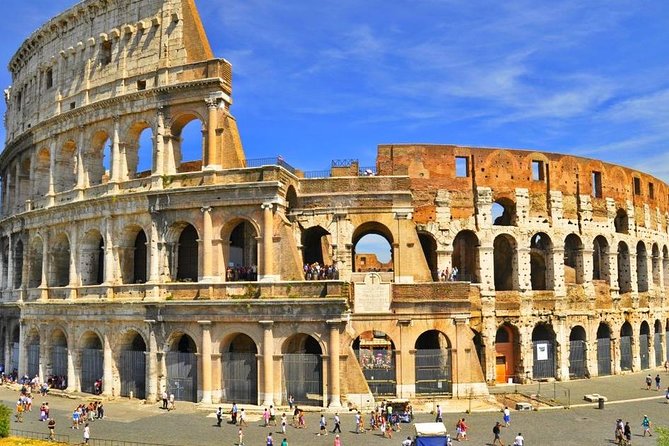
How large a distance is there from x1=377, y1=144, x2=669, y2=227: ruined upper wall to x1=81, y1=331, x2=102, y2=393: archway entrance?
60.4ft

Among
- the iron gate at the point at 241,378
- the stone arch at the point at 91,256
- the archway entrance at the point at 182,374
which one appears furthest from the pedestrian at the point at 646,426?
the stone arch at the point at 91,256

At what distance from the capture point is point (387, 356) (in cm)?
3866

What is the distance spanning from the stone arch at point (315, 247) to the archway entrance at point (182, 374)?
861 cm

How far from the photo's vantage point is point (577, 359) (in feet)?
124

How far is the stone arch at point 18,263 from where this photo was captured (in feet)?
131

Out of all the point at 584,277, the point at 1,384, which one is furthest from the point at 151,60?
the point at 584,277

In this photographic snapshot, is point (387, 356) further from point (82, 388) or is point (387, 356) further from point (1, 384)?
point (1, 384)

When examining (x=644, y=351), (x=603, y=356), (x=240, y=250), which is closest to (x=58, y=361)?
(x=240, y=250)

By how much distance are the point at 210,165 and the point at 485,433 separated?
58.3 ft

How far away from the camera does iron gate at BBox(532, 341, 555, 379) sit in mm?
36531

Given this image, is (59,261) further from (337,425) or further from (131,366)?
(337,425)

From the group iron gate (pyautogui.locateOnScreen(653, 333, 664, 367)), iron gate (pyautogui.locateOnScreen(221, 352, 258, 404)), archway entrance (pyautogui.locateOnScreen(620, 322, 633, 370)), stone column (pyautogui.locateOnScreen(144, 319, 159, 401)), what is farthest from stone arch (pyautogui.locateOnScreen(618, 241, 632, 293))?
stone column (pyautogui.locateOnScreen(144, 319, 159, 401))

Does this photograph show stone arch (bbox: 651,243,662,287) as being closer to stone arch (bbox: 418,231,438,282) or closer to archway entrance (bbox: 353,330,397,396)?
stone arch (bbox: 418,231,438,282)

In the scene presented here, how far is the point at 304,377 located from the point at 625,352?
24.4 m
